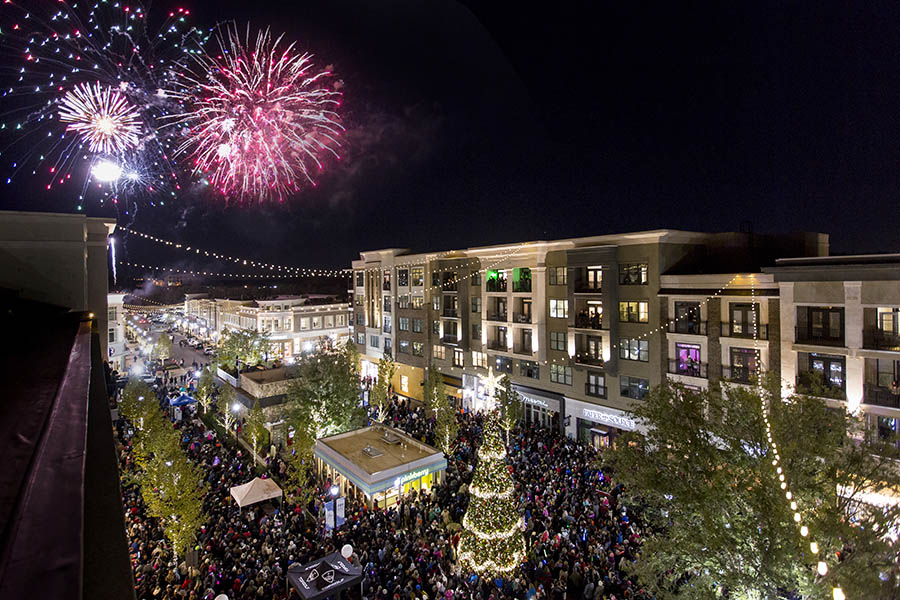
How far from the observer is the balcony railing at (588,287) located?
29656 mm

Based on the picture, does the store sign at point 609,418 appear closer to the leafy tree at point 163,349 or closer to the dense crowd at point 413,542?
the dense crowd at point 413,542

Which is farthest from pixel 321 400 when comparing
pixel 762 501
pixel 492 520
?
pixel 762 501

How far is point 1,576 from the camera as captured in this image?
1.16 m

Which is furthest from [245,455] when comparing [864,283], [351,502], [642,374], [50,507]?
[864,283]

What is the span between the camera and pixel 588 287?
30.3 m

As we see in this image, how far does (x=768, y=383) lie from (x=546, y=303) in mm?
17966

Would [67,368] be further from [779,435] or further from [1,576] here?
[779,435]

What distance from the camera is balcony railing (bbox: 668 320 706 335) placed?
25.2 metres

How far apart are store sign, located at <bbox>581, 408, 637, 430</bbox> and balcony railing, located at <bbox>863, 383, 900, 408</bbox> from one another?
1085 centimetres

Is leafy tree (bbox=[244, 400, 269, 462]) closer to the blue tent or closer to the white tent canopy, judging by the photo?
the white tent canopy

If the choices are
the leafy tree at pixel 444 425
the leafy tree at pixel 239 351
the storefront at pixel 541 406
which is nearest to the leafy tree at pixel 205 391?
the leafy tree at pixel 239 351

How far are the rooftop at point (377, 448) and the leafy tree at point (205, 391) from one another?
1946cm

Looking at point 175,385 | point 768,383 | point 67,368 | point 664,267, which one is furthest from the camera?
point 175,385

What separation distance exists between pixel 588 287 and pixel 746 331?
9.51m
